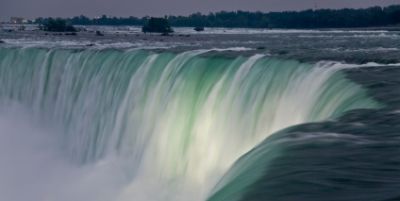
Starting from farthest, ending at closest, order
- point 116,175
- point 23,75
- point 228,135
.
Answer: point 23,75, point 116,175, point 228,135

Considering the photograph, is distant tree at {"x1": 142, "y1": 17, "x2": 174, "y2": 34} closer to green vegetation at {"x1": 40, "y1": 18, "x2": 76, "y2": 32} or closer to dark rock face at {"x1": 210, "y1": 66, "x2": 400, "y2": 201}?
green vegetation at {"x1": 40, "y1": 18, "x2": 76, "y2": 32}

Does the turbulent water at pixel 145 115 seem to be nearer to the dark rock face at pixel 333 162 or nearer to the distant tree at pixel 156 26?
the dark rock face at pixel 333 162

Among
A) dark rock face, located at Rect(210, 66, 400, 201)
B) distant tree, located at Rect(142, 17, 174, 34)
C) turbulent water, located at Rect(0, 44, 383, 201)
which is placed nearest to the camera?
dark rock face, located at Rect(210, 66, 400, 201)

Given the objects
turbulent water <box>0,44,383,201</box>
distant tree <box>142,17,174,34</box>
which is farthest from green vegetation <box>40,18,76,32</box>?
turbulent water <box>0,44,383,201</box>

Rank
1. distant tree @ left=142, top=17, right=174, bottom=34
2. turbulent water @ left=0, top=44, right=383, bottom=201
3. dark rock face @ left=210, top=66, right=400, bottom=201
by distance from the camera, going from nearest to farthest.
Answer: dark rock face @ left=210, top=66, right=400, bottom=201 < turbulent water @ left=0, top=44, right=383, bottom=201 < distant tree @ left=142, top=17, right=174, bottom=34

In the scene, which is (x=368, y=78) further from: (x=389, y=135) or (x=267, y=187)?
(x=267, y=187)

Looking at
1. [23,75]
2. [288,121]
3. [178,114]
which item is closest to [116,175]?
[178,114]

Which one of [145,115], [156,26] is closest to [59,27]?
[156,26]

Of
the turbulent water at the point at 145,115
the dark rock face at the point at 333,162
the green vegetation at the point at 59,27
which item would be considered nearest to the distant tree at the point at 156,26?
the green vegetation at the point at 59,27
